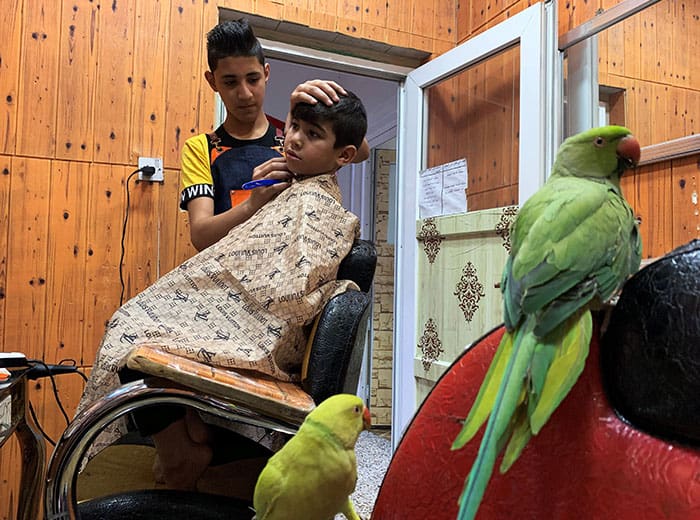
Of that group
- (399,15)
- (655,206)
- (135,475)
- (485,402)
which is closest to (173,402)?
(485,402)

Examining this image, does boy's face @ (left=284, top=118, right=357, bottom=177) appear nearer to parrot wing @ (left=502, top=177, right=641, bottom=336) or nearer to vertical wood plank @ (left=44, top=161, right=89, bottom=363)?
parrot wing @ (left=502, top=177, right=641, bottom=336)

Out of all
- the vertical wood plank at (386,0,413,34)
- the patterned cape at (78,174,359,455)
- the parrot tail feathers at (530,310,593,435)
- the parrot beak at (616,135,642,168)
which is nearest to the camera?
the parrot tail feathers at (530,310,593,435)

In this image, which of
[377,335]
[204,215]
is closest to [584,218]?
[204,215]

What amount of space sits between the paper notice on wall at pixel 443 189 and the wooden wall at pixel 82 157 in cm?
106

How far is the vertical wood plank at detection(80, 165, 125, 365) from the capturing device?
6.80ft

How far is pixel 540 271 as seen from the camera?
0.34 meters

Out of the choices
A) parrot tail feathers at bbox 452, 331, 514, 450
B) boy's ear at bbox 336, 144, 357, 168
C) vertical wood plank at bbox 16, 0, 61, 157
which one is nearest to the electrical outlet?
vertical wood plank at bbox 16, 0, 61, 157

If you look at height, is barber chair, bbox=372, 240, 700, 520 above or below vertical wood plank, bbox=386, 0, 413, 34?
below

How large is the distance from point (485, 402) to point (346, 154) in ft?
3.44

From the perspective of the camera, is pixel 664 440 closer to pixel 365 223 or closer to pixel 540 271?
pixel 540 271

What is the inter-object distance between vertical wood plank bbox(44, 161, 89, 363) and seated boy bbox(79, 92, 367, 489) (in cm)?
112

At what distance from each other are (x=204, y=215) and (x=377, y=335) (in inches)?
100

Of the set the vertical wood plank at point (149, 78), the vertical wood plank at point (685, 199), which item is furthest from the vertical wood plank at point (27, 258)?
the vertical wood plank at point (685, 199)

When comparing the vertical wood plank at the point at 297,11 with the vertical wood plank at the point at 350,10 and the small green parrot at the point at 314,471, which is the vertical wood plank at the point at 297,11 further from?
the small green parrot at the point at 314,471
